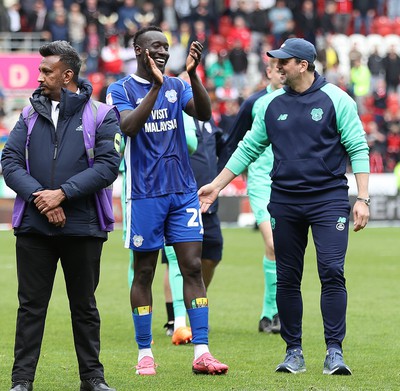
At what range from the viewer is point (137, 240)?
8109 mm

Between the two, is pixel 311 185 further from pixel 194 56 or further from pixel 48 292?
pixel 48 292

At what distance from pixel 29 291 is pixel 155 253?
4.64ft

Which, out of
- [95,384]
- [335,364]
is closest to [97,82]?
[335,364]

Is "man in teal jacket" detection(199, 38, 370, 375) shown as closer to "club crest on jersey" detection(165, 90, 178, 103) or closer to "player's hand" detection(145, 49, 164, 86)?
"club crest on jersey" detection(165, 90, 178, 103)

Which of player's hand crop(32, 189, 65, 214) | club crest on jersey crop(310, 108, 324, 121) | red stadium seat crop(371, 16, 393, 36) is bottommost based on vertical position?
player's hand crop(32, 189, 65, 214)

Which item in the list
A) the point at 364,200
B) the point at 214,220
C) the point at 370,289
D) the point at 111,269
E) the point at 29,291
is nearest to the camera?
the point at 29,291

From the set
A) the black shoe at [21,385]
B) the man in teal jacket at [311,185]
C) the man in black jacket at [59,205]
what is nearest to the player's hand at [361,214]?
the man in teal jacket at [311,185]

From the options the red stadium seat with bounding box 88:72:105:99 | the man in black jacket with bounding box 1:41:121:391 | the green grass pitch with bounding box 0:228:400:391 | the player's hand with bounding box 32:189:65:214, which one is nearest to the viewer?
the player's hand with bounding box 32:189:65:214

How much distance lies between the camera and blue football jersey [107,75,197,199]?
26.6ft

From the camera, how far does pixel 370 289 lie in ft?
46.1

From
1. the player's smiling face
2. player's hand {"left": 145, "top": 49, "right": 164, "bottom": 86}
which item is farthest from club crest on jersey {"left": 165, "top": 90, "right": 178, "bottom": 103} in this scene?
player's hand {"left": 145, "top": 49, "right": 164, "bottom": 86}

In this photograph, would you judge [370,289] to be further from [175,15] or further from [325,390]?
[175,15]

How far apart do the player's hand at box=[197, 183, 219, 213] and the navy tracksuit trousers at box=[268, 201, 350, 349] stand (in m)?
0.46

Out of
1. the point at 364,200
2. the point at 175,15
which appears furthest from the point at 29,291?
the point at 175,15
